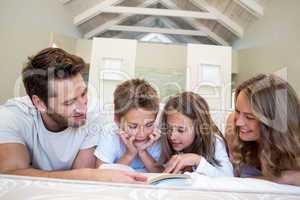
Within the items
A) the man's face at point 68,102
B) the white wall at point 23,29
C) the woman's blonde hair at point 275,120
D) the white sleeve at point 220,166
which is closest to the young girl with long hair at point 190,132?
the white sleeve at point 220,166

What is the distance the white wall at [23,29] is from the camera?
0.77 m

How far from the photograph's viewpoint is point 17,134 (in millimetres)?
749

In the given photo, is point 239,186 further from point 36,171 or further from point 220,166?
point 36,171

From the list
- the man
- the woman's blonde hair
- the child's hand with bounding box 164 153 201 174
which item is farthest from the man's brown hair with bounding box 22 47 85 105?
the woman's blonde hair

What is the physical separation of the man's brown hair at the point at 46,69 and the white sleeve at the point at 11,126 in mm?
72

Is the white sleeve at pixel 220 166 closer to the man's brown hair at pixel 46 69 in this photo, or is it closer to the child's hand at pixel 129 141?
the child's hand at pixel 129 141

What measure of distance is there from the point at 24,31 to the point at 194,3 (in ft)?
1.61

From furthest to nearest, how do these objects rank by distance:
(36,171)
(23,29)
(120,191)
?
1. (23,29)
2. (36,171)
3. (120,191)

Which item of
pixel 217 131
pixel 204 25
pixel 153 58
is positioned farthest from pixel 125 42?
pixel 217 131

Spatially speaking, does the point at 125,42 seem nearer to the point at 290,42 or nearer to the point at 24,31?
the point at 24,31

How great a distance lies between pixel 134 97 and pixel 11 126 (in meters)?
0.33

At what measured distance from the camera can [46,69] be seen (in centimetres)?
74

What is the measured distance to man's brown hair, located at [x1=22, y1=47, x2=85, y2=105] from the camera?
74 cm

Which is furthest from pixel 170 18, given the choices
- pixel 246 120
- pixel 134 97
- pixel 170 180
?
pixel 170 180
